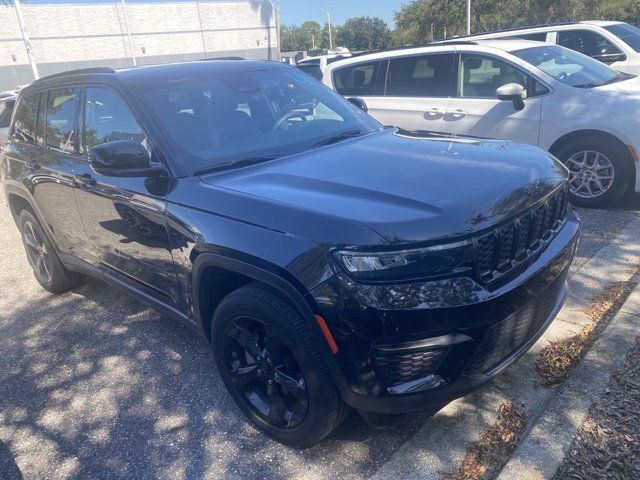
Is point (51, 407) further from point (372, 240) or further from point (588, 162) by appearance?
point (588, 162)

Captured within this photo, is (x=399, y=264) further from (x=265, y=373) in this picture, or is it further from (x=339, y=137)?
(x=339, y=137)

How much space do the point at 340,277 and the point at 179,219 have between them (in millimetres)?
1084

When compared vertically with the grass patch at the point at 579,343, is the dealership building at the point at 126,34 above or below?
above

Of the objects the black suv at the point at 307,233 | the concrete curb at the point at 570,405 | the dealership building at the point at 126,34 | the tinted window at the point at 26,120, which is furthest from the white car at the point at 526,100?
the dealership building at the point at 126,34

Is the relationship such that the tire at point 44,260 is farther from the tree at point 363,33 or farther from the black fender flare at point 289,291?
the tree at point 363,33

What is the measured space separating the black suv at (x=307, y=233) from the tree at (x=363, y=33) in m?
65.7

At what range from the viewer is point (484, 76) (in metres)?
6.29

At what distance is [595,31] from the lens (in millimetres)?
9281

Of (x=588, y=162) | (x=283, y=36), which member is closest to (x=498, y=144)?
(x=588, y=162)

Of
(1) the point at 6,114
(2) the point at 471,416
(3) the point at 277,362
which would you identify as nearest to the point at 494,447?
(2) the point at 471,416

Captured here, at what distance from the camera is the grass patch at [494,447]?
244 cm

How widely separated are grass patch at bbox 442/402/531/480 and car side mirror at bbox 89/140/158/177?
2.18 m

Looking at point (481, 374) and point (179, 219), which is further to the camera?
point (179, 219)

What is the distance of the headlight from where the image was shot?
2.15 metres
